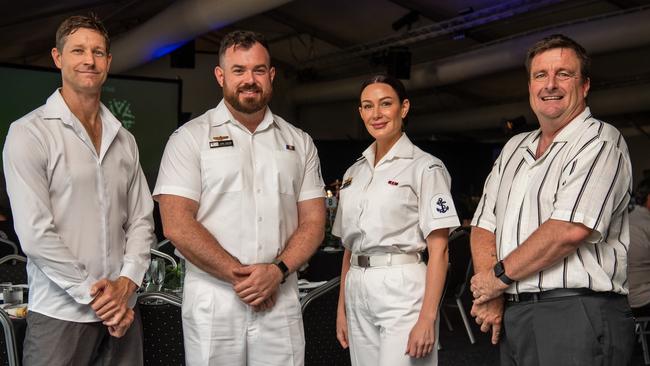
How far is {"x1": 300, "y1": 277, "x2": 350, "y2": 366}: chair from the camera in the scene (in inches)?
115

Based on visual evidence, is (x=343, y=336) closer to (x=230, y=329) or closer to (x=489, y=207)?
(x=230, y=329)

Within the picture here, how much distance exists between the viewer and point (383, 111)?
264 cm

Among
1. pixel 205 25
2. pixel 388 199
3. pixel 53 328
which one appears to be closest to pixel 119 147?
pixel 53 328

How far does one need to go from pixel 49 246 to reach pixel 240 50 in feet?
2.68

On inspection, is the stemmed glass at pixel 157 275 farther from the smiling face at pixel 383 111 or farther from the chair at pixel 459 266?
the chair at pixel 459 266

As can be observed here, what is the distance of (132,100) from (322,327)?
7.36m

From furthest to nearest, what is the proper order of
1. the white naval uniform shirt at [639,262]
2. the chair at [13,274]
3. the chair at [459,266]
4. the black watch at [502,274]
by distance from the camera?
1. the chair at [459,266]
2. the white naval uniform shirt at [639,262]
3. the chair at [13,274]
4. the black watch at [502,274]

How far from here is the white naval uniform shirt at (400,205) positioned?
2525 mm

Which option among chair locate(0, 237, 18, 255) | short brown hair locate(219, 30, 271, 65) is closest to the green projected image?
chair locate(0, 237, 18, 255)

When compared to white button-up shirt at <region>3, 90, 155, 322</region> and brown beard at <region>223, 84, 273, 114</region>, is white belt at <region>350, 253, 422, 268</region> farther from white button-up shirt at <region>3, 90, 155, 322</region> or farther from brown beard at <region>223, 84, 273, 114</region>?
white button-up shirt at <region>3, 90, 155, 322</region>

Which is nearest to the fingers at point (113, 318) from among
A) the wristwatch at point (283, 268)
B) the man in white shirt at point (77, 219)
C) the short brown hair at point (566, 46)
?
the man in white shirt at point (77, 219)

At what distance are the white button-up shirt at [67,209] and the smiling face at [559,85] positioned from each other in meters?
1.24

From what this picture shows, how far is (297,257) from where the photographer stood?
93.8 inches

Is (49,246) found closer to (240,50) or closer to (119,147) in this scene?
(119,147)
